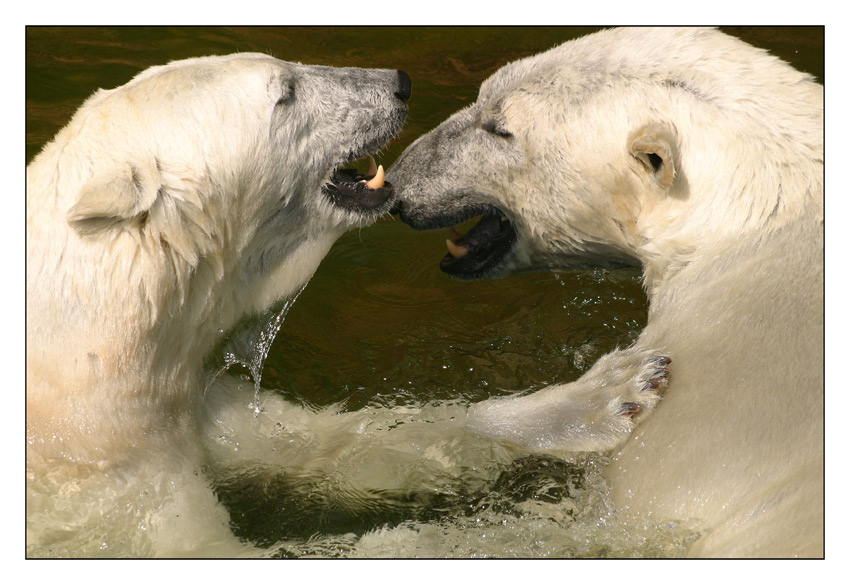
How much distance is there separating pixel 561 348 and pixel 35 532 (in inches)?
103

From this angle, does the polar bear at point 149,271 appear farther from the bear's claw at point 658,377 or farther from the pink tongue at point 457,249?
the bear's claw at point 658,377

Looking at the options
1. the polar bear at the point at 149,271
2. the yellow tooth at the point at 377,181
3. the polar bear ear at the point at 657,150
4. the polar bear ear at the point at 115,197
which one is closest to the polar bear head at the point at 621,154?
the polar bear ear at the point at 657,150

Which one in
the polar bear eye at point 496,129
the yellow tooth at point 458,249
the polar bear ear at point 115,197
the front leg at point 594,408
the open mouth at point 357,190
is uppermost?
the polar bear eye at point 496,129

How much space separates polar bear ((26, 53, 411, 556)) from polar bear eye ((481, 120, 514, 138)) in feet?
2.20

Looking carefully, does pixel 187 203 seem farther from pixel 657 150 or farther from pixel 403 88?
pixel 657 150

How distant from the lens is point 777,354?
2711 millimetres

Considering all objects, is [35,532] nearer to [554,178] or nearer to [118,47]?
[554,178]

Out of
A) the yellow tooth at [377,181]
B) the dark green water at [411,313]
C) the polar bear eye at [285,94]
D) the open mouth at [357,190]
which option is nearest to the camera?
the polar bear eye at [285,94]

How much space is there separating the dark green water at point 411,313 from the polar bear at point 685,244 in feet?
2.05

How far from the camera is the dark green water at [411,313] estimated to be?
14.1ft

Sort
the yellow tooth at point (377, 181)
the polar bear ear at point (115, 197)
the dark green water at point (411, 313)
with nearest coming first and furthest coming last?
the polar bear ear at point (115, 197) < the yellow tooth at point (377, 181) < the dark green water at point (411, 313)

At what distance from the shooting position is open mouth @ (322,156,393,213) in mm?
3291

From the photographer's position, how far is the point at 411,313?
4867 millimetres

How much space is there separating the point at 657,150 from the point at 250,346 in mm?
1741
